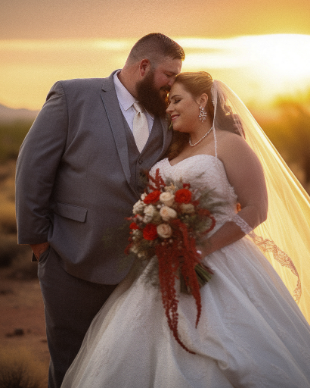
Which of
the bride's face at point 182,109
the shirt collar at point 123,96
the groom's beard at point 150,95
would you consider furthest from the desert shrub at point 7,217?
the bride's face at point 182,109

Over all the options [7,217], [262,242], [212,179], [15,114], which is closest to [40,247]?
[212,179]

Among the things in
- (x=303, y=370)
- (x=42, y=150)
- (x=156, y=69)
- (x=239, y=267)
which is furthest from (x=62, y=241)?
(x=303, y=370)

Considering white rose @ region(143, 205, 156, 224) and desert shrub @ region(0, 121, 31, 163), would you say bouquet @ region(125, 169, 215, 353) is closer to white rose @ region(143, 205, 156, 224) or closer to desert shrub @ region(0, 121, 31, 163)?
white rose @ region(143, 205, 156, 224)

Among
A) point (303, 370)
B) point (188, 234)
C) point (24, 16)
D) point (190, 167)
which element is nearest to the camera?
point (188, 234)

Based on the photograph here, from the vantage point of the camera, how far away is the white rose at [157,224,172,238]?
1.79 metres

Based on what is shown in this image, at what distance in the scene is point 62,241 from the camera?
238cm

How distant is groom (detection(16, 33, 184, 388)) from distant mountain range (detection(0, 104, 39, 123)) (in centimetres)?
212

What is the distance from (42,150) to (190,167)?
0.90 metres

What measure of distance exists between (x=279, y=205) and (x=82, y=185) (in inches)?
49.5

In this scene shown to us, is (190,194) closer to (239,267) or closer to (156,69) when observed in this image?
(239,267)

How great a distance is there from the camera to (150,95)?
2539mm

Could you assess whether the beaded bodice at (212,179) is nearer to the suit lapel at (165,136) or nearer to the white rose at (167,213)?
the suit lapel at (165,136)

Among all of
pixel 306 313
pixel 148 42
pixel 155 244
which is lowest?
pixel 306 313

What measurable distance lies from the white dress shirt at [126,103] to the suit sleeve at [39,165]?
374 mm
